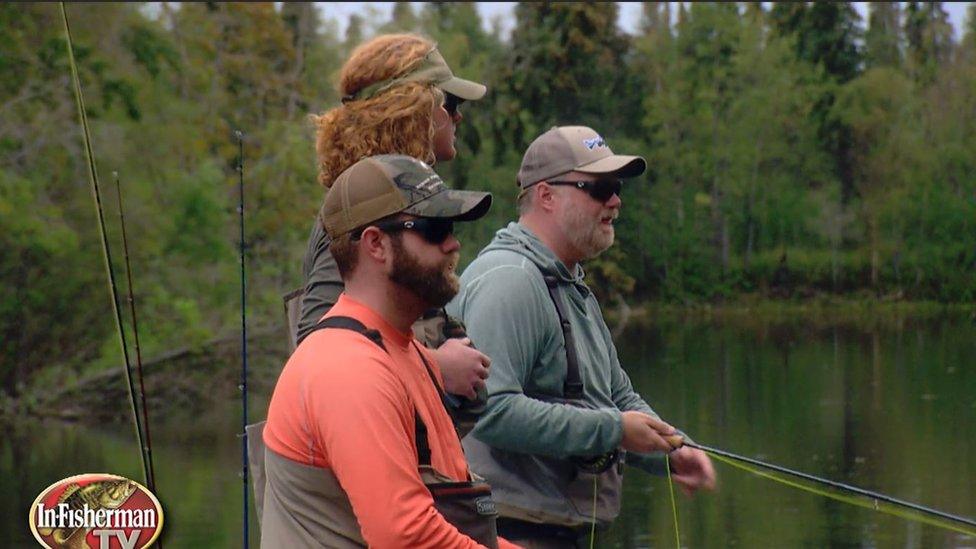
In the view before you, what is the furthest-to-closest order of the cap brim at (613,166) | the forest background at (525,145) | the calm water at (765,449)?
the forest background at (525,145), the calm water at (765,449), the cap brim at (613,166)

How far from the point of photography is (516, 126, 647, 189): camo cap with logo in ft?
12.7

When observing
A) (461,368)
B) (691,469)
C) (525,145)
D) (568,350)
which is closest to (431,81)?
(568,350)

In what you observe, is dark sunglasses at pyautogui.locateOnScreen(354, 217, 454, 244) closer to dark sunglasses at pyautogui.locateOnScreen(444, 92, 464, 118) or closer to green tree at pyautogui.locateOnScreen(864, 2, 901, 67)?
dark sunglasses at pyautogui.locateOnScreen(444, 92, 464, 118)

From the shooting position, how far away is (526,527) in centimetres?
359

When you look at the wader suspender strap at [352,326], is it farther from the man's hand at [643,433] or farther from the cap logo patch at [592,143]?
the cap logo patch at [592,143]

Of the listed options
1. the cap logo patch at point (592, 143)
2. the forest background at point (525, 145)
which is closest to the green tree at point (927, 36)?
the forest background at point (525, 145)

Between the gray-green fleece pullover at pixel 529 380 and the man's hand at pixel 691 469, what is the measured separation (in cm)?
19

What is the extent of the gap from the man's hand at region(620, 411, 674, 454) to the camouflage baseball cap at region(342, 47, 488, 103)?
0.70 meters

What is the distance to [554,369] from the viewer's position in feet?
12.0

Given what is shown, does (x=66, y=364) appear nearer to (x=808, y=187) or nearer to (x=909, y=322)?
(x=909, y=322)

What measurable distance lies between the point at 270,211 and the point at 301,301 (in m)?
26.5

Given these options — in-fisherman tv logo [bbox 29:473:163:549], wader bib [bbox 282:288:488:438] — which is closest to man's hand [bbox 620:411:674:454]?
wader bib [bbox 282:288:488:438]

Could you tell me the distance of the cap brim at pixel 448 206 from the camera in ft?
8.15

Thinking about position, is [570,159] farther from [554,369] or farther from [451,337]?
[451,337]
